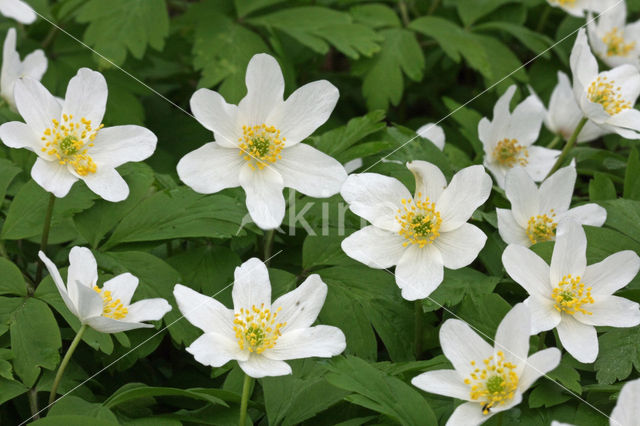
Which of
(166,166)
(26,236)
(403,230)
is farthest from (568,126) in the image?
(26,236)

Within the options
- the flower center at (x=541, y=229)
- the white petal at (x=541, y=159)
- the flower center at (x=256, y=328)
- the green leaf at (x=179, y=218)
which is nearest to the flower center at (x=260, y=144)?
the green leaf at (x=179, y=218)

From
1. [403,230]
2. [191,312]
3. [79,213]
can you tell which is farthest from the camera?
[79,213]

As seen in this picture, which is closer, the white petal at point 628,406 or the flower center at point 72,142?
the white petal at point 628,406

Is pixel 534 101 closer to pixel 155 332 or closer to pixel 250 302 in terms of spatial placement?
pixel 250 302

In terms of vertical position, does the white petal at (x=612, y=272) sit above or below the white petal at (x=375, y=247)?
below

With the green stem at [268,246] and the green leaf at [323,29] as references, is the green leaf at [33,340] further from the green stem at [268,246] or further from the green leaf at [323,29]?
the green leaf at [323,29]

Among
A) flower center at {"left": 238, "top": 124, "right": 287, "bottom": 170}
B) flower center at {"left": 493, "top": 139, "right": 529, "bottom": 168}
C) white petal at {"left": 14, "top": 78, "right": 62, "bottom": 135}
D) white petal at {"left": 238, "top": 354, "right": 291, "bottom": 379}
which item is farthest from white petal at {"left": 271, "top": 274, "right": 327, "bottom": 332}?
flower center at {"left": 493, "top": 139, "right": 529, "bottom": 168}
